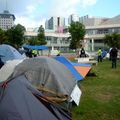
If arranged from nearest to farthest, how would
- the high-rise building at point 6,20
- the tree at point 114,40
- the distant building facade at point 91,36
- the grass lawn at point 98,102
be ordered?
the grass lawn at point 98,102
the tree at point 114,40
the distant building facade at point 91,36
the high-rise building at point 6,20

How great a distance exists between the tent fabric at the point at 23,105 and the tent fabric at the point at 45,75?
1.46 m

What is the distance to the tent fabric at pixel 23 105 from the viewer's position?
6398 mm

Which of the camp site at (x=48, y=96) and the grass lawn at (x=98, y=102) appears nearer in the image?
the camp site at (x=48, y=96)

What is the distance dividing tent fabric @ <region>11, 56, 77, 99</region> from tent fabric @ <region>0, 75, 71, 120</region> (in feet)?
4.80

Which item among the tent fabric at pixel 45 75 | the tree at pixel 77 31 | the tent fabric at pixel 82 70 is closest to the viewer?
the tent fabric at pixel 45 75

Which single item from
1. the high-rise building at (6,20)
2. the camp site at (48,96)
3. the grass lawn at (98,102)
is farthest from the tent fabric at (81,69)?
the high-rise building at (6,20)

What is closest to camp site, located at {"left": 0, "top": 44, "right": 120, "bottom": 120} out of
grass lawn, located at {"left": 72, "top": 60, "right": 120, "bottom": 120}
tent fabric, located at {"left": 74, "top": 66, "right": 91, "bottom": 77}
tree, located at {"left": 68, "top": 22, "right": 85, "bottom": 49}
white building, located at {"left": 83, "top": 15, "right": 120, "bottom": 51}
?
grass lawn, located at {"left": 72, "top": 60, "right": 120, "bottom": 120}

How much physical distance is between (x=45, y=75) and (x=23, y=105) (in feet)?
8.93

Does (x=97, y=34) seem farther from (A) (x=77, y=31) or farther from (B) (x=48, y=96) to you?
(B) (x=48, y=96)

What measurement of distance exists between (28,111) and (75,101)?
347 centimetres

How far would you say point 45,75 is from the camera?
9.31m

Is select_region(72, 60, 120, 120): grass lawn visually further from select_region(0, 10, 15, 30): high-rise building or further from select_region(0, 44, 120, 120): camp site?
select_region(0, 10, 15, 30): high-rise building

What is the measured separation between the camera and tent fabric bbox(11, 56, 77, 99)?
9.10 meters

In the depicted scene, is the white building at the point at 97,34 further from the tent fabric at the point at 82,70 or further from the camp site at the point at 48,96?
the camp site at the point at 48,96
